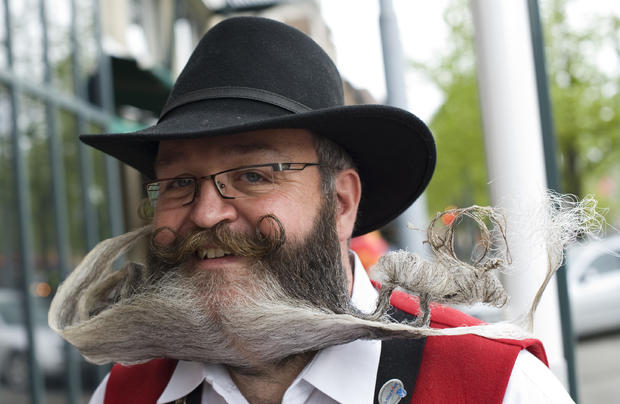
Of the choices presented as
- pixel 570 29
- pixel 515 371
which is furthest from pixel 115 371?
pixel 570 29

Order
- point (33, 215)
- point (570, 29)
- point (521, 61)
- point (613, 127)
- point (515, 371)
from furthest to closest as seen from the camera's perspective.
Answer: point (613, 127), point (570, 29), point (33, 215), point (521, 61), point (515, 371)

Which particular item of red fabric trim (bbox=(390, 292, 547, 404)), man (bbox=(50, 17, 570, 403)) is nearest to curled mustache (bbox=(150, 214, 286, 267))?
man (bbox=(50, 17, 570, 403))

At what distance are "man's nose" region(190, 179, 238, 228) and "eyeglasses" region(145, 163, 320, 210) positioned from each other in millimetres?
16

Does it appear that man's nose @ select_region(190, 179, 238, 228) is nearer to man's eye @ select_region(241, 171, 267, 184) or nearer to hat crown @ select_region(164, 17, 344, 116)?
man's eye @ select_region(241, 171, 267, 184)

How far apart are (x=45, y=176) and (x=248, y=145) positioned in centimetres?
463

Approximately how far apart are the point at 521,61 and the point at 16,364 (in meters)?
4.43

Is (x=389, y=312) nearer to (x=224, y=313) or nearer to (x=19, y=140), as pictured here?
(x=224, y=313)

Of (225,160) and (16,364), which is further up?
(225,160)

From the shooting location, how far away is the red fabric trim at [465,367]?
164 cm

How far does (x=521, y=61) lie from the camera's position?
2.61 meters

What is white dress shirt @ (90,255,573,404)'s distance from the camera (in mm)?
1636

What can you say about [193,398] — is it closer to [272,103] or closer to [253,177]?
[253,177]

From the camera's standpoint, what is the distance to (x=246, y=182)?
1766 millimetres

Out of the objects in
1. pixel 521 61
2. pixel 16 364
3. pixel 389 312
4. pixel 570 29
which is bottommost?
pixel 16 364
